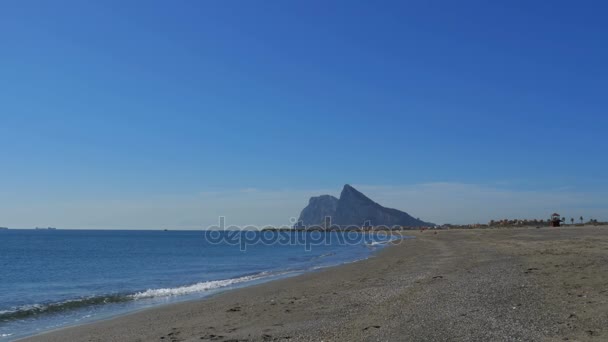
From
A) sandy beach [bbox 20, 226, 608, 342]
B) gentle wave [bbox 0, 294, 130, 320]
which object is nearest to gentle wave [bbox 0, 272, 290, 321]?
gentle wave [bbox 0, 294, 130, 320]

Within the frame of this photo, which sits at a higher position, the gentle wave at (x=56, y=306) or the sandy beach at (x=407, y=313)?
the sandy beach at (x=407, y=313)

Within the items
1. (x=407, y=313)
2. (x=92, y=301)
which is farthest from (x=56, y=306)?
(x=407, y=313)

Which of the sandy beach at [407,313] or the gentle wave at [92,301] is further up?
the sandy beach at [407,313]

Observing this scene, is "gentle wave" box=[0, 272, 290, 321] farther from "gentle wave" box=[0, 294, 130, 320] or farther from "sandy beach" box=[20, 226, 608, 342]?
"sandy beach" box=[20, 226, 608, 342]

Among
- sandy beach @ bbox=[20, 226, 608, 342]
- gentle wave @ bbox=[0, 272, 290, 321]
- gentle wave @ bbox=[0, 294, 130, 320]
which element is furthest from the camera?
gentle wave @ bbox=[0, 272, 290, 321]

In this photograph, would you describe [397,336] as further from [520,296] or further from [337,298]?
[337,298]

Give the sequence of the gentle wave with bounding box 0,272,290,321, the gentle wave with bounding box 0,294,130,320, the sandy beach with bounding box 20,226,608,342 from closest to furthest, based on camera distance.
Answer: the sandy beach with bounding box 20,226,608,342 < the gentle wave with bounding box 0,294,130,320 < the gentle wave with bounding box 0,272,290,321

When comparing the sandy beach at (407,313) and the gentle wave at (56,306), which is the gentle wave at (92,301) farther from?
the sandy beach at (407,313)

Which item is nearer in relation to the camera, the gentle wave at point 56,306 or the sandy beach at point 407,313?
the sandy beach at point 407,313

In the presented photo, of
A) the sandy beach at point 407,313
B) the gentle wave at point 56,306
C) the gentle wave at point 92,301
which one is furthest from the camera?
the gentle wave at point 92,301

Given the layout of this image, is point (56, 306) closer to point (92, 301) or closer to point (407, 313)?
point (92, 301)

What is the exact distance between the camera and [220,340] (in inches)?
Result: 435

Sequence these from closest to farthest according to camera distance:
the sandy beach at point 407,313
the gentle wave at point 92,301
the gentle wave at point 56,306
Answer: the sandy beach at point 407,313 < the gentle wave at point 56,306 < the gentle wave at point 92,301

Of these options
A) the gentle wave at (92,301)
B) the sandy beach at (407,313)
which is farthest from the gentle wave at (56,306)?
the sandy beach at (407,313)
